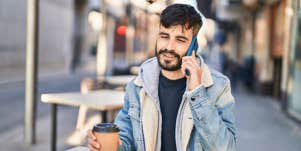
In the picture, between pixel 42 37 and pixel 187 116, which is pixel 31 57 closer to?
pixel 187 116

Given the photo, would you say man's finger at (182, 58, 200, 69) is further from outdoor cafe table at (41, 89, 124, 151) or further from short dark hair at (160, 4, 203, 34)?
outdoor cafe table at (41, 89, 124, 151)

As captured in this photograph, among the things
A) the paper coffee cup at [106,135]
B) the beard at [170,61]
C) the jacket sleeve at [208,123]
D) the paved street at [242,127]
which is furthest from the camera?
the paved street at [242,127]

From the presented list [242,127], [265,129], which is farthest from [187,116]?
[265,129]

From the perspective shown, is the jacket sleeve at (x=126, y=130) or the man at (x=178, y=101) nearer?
the man at (x=178, y=101)

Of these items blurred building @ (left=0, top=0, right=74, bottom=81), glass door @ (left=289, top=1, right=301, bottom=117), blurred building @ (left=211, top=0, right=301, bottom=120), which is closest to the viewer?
glass door @ (left=289, top=1, right=301, bottom=117)

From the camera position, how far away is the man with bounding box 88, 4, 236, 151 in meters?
2.07

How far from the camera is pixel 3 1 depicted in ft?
57.6

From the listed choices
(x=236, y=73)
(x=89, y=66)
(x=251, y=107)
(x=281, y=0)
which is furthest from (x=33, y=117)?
(x=89, y=66)

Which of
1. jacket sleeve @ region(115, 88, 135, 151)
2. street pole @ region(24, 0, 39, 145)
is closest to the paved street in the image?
street pole @ region(24, 0, 39, 145)

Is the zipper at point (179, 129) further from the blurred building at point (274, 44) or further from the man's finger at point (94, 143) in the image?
the blurred building at point (274, 44)

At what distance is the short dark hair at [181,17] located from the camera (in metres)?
2.19

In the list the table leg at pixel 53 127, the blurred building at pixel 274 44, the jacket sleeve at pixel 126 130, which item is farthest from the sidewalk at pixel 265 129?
the jacket sleeve at pixel 126 130

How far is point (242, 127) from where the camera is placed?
9531 mm

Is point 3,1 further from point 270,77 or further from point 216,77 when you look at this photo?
point 216,77
